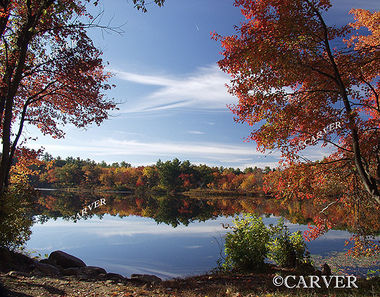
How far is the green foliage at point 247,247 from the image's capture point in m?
8.18

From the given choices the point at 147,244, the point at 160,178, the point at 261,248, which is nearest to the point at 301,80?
the point at 261,248

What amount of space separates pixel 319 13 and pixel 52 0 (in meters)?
7.36

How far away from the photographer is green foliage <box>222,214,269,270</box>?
8180mm

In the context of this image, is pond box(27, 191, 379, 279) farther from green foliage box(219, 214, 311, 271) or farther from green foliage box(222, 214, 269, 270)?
green foliage box(219, 214, 311, 271)

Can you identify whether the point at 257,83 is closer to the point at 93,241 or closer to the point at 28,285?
the point at 28,285

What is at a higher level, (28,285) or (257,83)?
(257,83)

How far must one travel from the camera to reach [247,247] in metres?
8.25

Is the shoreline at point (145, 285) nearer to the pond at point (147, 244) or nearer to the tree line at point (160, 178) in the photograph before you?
the pond at point (147, 244)

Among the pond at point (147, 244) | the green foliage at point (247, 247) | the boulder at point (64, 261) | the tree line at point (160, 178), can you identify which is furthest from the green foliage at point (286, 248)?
the tree line at point (160, 178)

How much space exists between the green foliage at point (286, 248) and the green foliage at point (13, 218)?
783cm

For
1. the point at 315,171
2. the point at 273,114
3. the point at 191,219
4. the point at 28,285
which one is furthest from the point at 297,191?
the point at 191,219

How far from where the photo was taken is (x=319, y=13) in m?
6.40

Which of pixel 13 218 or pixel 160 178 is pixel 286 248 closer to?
pixel 13 218

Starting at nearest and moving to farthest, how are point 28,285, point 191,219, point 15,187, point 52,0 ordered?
point 28,285, point 52,0, point 15,187, point 191,219
